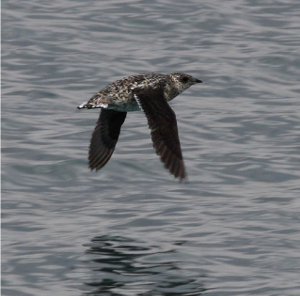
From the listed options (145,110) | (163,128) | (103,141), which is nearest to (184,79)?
(103,141)

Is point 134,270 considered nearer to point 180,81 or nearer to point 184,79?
point 180,81

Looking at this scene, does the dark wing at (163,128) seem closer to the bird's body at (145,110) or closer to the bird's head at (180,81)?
the bird's body at (145,110)

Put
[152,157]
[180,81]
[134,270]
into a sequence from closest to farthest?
[134,270] < [180,81] < [152,157]

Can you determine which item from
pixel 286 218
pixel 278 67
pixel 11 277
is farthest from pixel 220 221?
pixel 278 67

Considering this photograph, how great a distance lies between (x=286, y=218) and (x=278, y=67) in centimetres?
852

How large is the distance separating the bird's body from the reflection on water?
1116 mm

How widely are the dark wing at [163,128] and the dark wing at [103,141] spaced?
1.14 meters

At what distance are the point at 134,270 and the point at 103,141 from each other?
335 cm

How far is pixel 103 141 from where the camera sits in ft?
50.9

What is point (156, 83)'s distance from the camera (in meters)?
15.0

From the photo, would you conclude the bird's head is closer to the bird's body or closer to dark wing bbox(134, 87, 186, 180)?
the bird's body


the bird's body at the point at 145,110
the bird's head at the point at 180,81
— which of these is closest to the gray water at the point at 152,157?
the bird's body at the point at 145,110

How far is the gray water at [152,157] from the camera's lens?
12734mm

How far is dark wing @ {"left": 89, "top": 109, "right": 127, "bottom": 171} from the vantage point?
50.7ft
